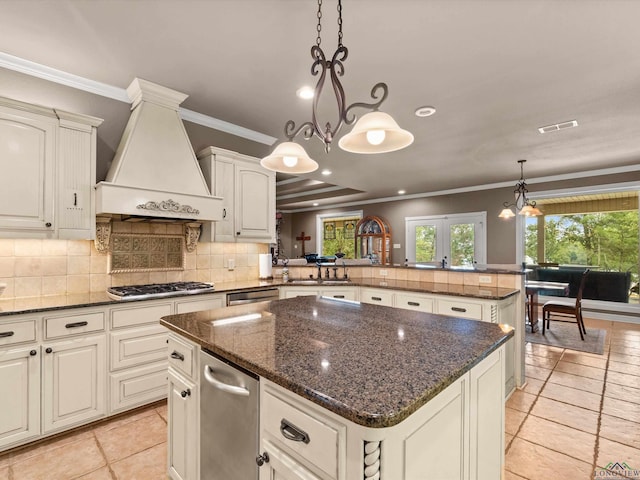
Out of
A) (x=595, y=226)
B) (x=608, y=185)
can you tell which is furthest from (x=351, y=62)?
(x=595, y=226)

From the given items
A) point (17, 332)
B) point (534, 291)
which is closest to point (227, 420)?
point (17, 332)

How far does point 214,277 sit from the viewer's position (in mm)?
3453

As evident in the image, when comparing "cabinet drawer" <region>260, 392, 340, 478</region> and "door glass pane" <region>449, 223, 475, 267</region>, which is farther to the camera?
"door glass pane" <region>449, 223, 475, 267</region>

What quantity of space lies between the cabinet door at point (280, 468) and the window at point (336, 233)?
8.64 metres

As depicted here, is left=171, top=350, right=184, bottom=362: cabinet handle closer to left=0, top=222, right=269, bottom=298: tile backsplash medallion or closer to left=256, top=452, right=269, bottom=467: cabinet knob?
left=256, top=452, right=269, bottom=467: cabinet knob

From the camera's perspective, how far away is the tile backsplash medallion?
235 cm

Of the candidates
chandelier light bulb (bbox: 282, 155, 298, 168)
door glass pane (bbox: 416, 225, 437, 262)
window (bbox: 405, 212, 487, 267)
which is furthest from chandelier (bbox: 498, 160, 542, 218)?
chandelier light bulb (bbox: 282, 155, 298, 168)

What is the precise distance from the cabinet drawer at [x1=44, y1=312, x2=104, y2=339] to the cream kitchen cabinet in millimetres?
1055

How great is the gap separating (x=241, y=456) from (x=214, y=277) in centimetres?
250

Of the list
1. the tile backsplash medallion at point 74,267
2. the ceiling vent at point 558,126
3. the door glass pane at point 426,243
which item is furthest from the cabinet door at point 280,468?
the door glass pane at point 426,243

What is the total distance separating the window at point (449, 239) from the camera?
7.10 metres

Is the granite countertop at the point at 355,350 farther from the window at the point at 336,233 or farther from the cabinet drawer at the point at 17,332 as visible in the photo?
the window at the point at 336,233

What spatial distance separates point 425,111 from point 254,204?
2.06 m

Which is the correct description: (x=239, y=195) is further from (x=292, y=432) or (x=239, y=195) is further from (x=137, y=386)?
(x=292, y=432)
